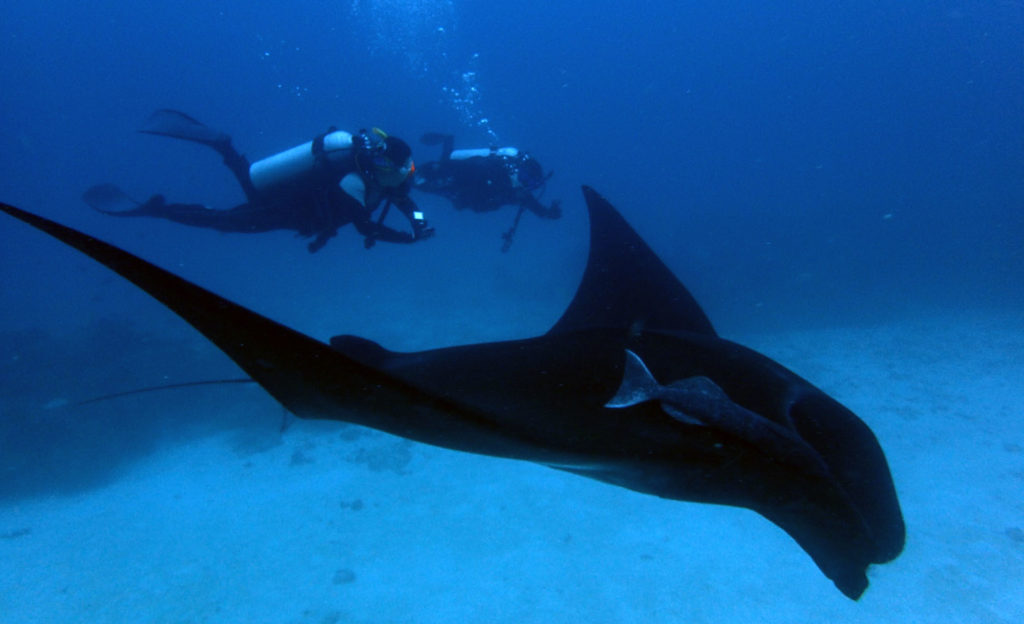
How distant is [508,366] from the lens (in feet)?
6.91

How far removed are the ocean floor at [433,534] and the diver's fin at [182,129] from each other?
259 inches

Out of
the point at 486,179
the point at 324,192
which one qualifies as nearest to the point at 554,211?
the point at 486,179

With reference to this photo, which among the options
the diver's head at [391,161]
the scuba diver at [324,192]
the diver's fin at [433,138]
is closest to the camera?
the diver's head at [391,161]

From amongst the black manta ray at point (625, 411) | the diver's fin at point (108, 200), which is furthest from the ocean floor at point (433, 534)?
the diver's fin at point (108, 200)

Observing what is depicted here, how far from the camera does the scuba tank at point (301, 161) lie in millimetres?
7953

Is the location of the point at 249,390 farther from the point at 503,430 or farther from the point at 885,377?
the point at 885,377

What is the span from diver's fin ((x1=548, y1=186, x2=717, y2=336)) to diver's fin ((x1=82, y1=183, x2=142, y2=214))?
11.3 meters

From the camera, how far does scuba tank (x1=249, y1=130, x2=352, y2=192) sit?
795 cm

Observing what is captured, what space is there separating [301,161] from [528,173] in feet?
18.2

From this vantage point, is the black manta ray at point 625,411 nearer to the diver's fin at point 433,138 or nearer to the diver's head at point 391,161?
the diver's head at point 391,161

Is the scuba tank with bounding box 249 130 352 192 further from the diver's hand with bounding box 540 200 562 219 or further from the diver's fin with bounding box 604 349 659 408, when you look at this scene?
the diver's fin with bounding box 604 349 659 408

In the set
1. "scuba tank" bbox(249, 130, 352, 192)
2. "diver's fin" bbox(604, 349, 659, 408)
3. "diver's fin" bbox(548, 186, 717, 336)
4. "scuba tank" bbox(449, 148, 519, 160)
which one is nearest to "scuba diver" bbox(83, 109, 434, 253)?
"scuba tank" bbox(249, 130, 352, 192)

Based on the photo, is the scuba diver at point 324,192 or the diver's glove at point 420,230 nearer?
the scuba diver at point 324,192

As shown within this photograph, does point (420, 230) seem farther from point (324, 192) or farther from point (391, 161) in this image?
point (324, 192)
